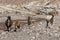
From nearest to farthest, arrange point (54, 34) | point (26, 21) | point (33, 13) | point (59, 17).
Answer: point (54, 34)
point (26, 21)
point (33, 13)
point (59, 17)

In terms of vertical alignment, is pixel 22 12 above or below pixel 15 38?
above

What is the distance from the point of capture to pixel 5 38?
898 centimetres

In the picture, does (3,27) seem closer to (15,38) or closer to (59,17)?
(15,38)

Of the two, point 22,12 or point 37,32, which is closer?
point 37,32

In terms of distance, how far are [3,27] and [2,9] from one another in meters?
2.76

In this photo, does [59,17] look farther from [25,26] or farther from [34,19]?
[25,26]

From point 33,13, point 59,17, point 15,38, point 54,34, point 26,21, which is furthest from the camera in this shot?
point 59,17

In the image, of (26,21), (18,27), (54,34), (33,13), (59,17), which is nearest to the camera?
(54,34)

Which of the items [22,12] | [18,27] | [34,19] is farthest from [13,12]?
[18,27]

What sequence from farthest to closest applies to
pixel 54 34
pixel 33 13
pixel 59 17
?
pixel 59 17
pixel 33 13
pixel 54 34

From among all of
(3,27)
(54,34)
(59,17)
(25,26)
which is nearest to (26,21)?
(25,26)

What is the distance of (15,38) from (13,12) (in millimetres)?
4137

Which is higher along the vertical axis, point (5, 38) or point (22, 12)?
point (22, 12)

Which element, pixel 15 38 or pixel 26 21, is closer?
pixel 15 38
